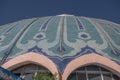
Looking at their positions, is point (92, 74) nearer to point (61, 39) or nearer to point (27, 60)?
point (61, 39)

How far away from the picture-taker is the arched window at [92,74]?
45.5 feet

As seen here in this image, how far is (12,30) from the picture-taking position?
1703 centimetres

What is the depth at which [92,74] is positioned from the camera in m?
14.2

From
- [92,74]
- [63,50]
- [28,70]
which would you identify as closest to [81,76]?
[92,74]

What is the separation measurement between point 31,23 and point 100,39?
13.3ft

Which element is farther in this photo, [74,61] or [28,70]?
[28,70]

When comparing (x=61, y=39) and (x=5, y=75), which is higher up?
(x=61, y=39)

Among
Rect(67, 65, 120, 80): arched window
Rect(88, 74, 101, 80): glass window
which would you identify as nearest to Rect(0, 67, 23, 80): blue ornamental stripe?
Rect(67, 65, 120, 80): arched window

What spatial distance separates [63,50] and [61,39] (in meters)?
0.87

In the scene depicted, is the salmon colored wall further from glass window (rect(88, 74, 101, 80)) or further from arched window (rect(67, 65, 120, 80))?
glass window (rect(88, 74, 101, 80))

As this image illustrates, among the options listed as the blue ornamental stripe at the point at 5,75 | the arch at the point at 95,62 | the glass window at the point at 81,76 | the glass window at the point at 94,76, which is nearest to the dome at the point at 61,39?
the arch at the point at 95,62

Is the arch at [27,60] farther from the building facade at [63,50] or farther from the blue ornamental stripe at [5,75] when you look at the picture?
the blue ornamental stripe at [5,75]

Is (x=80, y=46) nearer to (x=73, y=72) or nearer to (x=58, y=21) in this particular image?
(x=73, y=72)

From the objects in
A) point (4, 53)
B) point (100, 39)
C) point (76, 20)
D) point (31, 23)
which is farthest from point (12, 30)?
point (100, 39)
